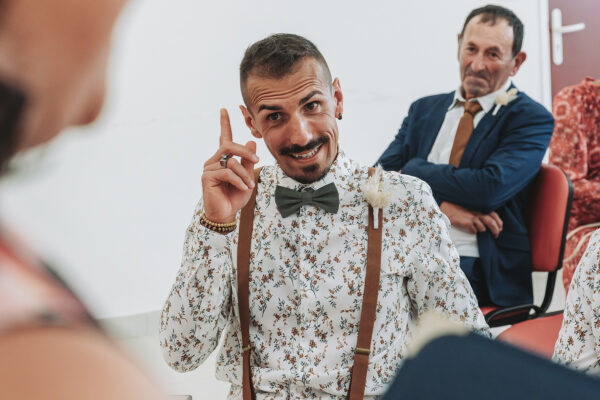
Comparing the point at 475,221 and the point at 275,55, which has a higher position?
the point at 275,55

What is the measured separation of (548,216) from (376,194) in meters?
0.92

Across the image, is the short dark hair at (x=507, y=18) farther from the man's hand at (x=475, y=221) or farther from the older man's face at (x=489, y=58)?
the man's hand at (x=475, y=221)

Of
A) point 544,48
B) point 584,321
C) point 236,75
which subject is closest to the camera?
point 584,321

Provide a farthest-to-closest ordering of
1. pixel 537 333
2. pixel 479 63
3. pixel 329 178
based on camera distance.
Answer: pixel 479 63 < pixel 537 333 < pixel 329 178

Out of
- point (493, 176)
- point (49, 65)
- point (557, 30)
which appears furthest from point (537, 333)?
point (557, 30)

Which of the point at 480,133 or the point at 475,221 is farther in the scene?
the point at 480,133


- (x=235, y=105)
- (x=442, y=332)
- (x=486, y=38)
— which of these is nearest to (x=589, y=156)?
(x=486, y=38)

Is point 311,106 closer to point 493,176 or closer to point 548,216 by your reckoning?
point 493,176

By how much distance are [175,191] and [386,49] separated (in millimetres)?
1636

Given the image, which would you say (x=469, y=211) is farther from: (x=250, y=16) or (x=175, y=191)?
(x=250, y=16)

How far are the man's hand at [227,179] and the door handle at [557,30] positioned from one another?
385 centimetres

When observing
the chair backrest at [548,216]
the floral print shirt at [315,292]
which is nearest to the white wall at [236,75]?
the floral print shirt at [315,292]

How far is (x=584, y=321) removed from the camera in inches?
46.6

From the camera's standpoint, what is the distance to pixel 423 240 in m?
1.26
